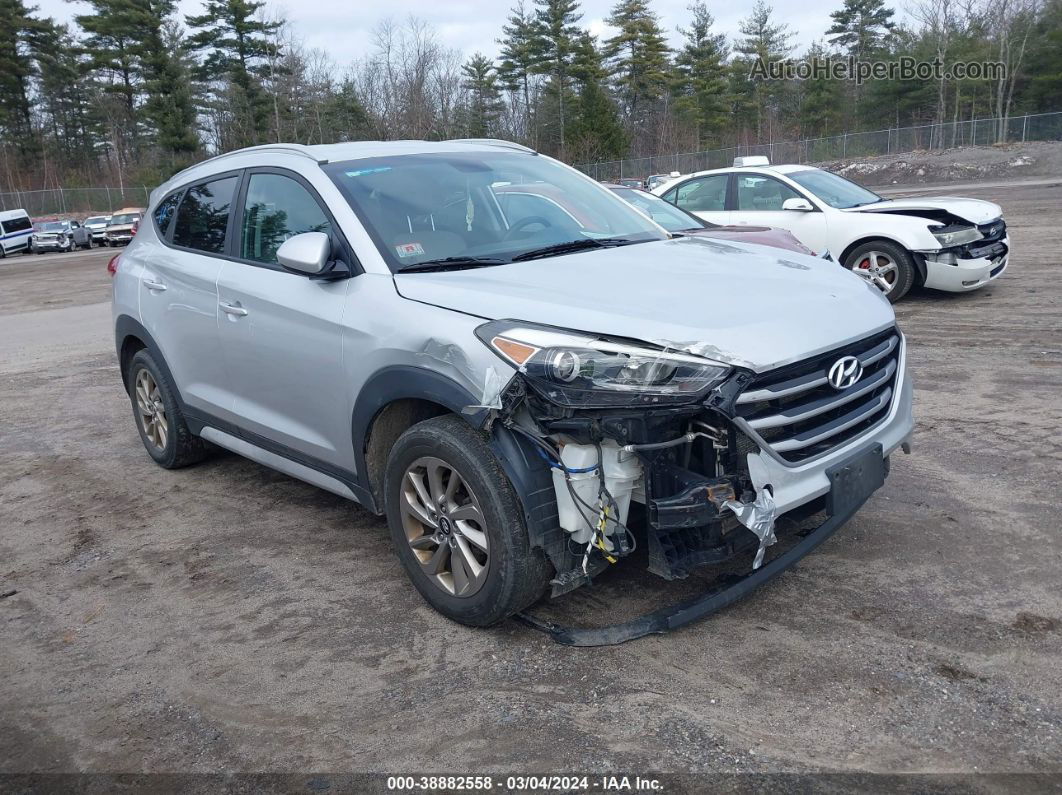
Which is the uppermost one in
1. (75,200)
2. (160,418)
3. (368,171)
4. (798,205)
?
(368,171)

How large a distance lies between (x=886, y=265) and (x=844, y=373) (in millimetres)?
7233

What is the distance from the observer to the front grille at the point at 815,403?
302cm

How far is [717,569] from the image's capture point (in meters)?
3.81

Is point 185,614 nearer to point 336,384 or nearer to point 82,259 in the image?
point 336,384

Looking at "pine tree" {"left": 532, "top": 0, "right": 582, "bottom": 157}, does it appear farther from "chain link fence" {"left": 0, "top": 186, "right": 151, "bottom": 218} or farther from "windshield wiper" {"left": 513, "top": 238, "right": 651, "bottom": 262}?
"windshield wiper" {"left": 513, "top": 238, "right": 651, "bottom": 262}

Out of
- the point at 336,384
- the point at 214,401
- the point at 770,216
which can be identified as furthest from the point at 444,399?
the point at 770,216

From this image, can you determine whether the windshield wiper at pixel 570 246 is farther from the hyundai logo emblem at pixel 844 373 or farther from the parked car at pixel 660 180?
the parked car at pixel 660 180

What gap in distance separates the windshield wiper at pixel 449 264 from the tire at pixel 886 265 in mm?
7035

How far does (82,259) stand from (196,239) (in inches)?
1307

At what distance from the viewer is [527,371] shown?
10.00ft

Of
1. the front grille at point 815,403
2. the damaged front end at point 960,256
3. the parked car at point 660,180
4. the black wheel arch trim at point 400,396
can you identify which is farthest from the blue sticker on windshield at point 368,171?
the parked car at point 660,180

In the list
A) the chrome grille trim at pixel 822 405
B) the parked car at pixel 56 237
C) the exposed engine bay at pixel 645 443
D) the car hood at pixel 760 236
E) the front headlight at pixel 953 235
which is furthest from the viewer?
the parked car at pixel 56 237

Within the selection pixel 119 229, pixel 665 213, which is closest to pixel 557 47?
pixel 119 229

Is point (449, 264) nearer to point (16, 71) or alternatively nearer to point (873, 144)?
point (873, 144)
